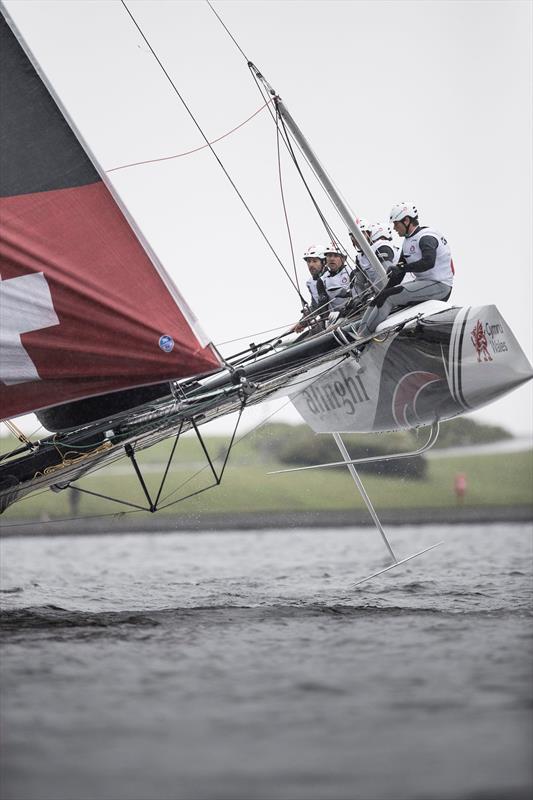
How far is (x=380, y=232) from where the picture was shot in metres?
11.9

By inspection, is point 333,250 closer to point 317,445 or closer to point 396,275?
point 396,275

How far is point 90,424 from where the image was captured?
9891mm

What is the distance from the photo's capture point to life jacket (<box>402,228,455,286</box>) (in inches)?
436

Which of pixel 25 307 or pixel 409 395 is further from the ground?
pixel 25 307

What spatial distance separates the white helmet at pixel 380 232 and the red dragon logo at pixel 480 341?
1982 millimetres

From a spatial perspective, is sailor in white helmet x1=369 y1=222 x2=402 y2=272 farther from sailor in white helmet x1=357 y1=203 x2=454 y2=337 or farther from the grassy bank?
the grassy bank

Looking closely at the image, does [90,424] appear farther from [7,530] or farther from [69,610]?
[7,530]

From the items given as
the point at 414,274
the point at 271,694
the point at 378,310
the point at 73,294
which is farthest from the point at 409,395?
the point at 271,694

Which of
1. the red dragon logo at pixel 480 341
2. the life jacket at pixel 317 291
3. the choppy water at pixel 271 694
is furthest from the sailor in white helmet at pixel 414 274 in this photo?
the choppy water at pixel 271 694

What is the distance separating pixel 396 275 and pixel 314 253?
6.75ft

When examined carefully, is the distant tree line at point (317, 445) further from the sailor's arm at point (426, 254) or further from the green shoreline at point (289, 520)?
the sailor's arm at point (426, 254)

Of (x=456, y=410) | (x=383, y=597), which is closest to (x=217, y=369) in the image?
(x=456, y=410)

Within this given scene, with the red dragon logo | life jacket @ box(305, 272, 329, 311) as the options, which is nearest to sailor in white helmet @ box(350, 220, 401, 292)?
life jacket @ box(305, 272, 329, 311)

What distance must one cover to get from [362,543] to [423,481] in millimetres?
11605
